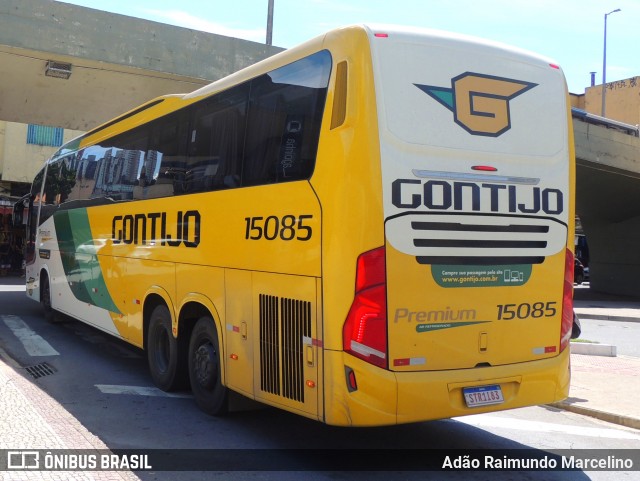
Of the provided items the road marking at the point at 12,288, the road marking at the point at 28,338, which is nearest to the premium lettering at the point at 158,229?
the road marking at the point at 28,338

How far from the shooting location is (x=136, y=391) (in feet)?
26.9

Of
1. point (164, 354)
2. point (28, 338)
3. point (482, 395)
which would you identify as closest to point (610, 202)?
point (28, 338)

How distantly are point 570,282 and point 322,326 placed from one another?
2297mm

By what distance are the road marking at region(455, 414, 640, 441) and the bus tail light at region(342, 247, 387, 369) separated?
272cm

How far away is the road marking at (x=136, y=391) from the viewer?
8.03m

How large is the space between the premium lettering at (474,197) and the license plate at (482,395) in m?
1.41

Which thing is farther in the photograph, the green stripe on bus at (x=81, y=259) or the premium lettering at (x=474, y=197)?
the green stripe on bus at (x=81, y=259)

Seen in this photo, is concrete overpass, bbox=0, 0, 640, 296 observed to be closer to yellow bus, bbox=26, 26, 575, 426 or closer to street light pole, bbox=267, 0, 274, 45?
street light pole, bbox=267, 0, 274, 45

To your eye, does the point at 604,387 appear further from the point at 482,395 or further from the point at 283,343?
the point at 283,343

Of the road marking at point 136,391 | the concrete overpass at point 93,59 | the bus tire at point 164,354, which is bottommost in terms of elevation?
the road marking at point 136,391

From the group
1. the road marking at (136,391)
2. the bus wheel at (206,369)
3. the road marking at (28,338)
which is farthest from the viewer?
the road marking at (28,338)

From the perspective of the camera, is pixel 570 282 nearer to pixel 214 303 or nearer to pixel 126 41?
pixel 214 303

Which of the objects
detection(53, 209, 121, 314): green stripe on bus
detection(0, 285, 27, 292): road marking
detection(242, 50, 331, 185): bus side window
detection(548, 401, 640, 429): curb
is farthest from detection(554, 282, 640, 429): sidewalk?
detection(0, 285, 27, 292): road marking

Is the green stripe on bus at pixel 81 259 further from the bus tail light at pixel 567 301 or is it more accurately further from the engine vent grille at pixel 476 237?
the bus tail light at pixel 567 301
